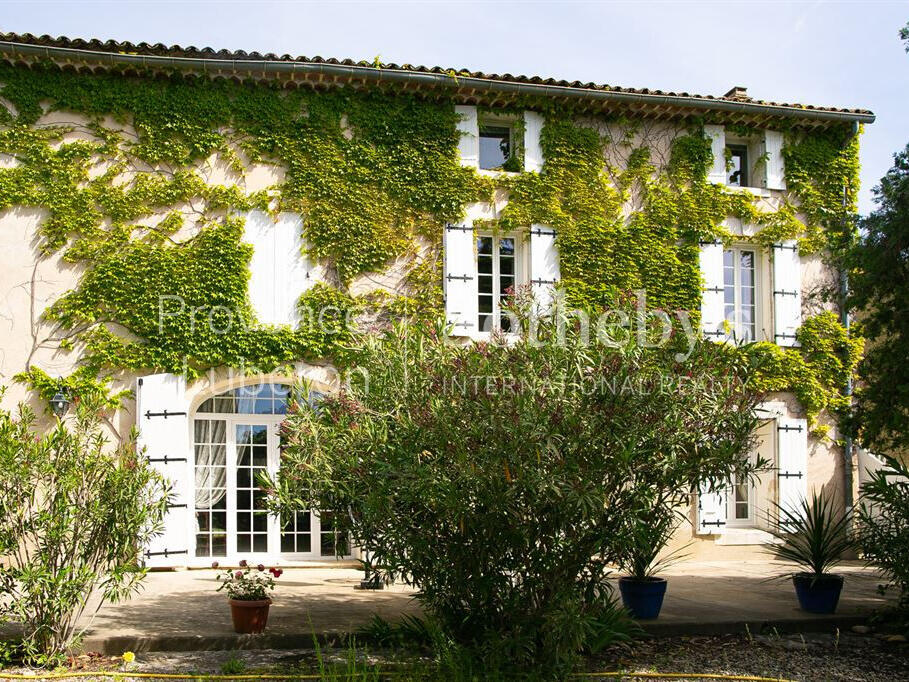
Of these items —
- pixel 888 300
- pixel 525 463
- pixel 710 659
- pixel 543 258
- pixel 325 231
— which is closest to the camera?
pixel 525 463

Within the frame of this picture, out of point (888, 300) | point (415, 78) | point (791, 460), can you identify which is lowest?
point (791, 460)

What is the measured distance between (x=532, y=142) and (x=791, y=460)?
A: 561 centimetres

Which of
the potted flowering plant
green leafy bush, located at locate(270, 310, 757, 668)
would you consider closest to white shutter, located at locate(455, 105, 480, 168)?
green leafy bush, located at locate(270, 310, 757, 668)

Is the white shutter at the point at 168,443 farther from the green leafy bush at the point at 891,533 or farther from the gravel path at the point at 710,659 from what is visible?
the green leafy bush at the point at 891,533

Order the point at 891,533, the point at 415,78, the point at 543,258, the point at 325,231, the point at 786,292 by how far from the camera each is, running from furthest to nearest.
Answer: the point at 786,292
the point at 543,258
the point at 415,78
the point at 325,231
the point at 891,533

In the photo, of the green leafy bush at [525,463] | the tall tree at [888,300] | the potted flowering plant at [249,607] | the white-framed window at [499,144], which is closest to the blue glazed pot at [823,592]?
the tall tree at [888,300]

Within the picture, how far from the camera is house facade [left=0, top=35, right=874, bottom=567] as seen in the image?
10250 millimetres

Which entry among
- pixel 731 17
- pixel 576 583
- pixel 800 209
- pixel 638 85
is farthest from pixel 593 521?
pixel 800 209

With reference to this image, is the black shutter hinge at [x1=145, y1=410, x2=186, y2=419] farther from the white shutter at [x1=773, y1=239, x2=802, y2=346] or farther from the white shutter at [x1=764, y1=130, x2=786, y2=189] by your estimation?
the white shutter at [x1=764, y1=130, x2=786, y2=189]

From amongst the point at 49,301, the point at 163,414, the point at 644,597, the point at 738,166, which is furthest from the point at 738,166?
the point at 49,301

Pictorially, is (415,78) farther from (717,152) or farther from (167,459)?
(167,459)

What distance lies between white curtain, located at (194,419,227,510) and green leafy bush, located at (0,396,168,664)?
184 inches

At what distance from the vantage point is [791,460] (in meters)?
12.2

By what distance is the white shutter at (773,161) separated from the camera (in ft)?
41.8
